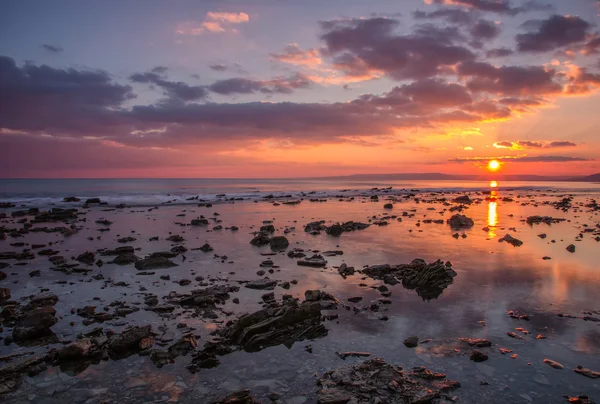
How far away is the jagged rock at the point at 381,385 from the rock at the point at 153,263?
45.6 feet

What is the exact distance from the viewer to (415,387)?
8.37 meters

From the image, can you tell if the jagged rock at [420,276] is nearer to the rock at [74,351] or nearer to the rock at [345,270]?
the rock at [345,270]

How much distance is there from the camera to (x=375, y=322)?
12.3 m

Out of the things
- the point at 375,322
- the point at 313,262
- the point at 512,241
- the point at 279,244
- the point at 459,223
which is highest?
the point at 459,223

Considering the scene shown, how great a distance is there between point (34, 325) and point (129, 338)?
3494 mm

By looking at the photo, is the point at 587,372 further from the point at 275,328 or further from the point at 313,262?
the point at 313,262

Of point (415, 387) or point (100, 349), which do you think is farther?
point (100, 349)

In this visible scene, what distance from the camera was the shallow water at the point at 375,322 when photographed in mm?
8508

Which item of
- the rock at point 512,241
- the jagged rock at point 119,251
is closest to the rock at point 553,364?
the rock at point 512,241

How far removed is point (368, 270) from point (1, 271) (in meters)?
19.5

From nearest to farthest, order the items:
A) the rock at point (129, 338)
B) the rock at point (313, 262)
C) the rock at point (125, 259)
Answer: the rock at point (129, 338) < the rock at point (313, 262) < the rock at point (125, 259)

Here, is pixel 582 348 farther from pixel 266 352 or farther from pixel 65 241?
pixel 65 241

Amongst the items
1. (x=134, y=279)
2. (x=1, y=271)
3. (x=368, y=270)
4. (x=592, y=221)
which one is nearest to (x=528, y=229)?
(x=592, y=221)

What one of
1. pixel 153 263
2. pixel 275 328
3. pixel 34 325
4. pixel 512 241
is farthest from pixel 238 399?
pixel 512 241
